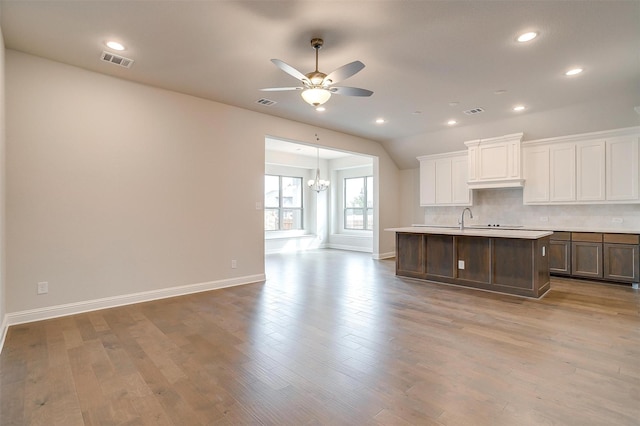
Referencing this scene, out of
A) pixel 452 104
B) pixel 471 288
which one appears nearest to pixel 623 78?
pixel 452 104

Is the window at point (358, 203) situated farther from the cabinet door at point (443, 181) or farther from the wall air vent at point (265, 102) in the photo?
the wall air vent at point (265, 102)

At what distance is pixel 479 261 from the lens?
5.05m

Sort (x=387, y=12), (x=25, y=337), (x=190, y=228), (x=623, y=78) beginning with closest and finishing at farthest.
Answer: (x=387, y=12) < (x=25, y=337) < (x=623, y=78) < (x=190, y=228)

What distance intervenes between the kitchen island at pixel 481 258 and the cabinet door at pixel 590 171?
1.76 meters

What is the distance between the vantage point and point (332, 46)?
134 inches

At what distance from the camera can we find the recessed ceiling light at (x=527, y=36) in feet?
10.4

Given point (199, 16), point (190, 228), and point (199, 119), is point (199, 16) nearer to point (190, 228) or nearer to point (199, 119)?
point (199, 119)

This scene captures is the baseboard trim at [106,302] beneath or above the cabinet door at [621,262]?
beneath

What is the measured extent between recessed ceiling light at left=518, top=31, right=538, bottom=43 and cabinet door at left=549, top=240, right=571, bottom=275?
13.5 ft

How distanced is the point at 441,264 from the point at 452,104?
106 inches

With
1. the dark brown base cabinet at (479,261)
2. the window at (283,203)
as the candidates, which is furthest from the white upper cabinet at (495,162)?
the window at (283,203)

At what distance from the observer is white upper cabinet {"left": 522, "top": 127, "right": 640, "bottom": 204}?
554 centimetres

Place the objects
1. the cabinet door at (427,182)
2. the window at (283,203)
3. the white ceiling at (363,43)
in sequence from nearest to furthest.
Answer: the white ceiling at (363,43) → the cabinet door at (427,182) → the window at (283,203)

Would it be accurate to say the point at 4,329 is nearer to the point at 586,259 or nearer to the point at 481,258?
the point at 481,258
